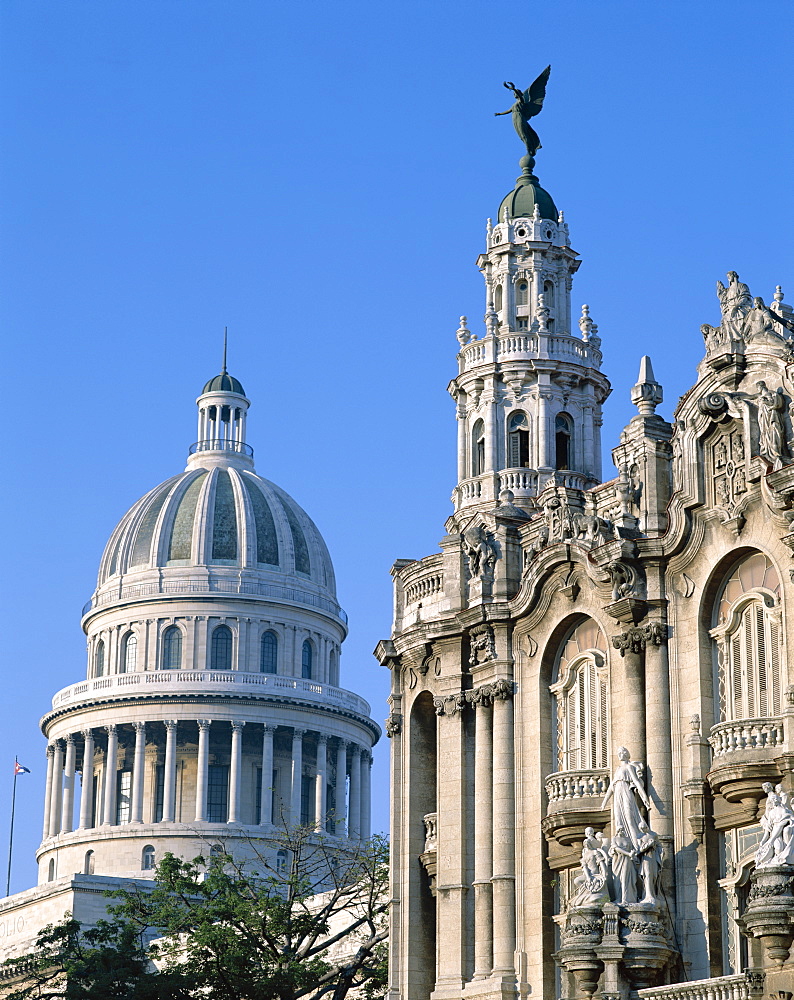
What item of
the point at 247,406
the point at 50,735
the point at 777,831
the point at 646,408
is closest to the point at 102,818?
the point at 50,735

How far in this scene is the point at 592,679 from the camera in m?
50.1

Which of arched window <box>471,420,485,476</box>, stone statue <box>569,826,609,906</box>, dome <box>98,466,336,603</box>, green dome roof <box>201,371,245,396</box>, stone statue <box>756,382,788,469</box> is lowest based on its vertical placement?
stone statue <box>569,826,609,906</box>

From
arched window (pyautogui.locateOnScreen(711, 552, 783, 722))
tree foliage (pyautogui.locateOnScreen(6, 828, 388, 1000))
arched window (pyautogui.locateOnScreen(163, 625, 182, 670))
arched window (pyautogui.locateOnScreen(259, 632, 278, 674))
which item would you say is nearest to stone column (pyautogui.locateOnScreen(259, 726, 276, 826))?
arched window (pyautogui.locateOnScreen(259, 632, 278, 674))

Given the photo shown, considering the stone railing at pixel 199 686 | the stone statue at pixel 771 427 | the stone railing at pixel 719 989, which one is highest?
the stone railing at pixel 199 686

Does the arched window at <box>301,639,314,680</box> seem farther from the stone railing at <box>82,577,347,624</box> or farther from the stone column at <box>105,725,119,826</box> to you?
the stone column at <box>105,725,119,826</box>

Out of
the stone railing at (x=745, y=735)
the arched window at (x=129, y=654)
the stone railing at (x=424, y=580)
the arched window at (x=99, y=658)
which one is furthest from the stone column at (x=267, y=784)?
the stone railing at (x=745, y=735)

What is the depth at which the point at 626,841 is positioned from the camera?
4481cm

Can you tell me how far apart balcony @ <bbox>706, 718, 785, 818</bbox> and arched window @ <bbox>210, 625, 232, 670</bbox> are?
85.5m

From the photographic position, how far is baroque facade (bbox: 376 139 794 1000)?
43.5 meters

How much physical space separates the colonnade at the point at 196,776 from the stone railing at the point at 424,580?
63034 mm

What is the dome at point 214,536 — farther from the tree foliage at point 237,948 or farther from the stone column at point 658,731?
the stone column at point 658,731

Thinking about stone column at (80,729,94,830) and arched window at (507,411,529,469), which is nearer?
arched window at (507,411,529,469)

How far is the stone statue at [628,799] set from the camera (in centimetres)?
4503

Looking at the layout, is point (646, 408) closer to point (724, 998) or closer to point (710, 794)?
point (710, 794)
